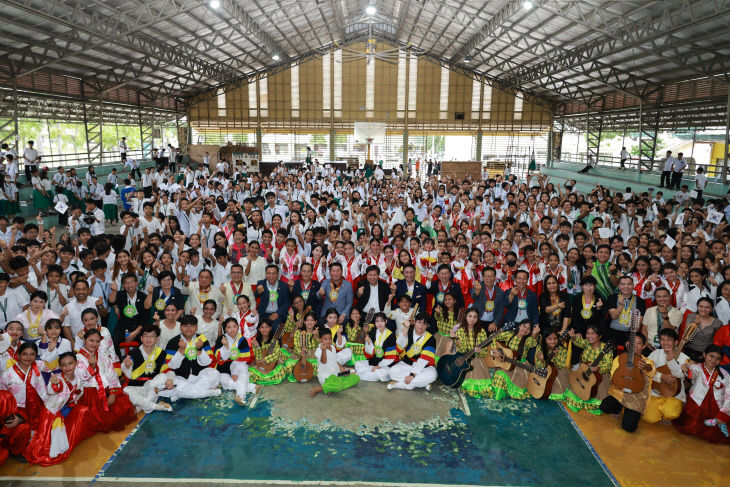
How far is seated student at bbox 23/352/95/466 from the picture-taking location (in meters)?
3.94

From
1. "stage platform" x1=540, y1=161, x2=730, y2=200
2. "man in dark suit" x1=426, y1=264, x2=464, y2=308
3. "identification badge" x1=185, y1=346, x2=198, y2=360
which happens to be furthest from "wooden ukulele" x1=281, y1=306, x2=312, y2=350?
"stage platform" x1=540, y1=161, x2=730, y2=200

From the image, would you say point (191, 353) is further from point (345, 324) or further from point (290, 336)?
point (345, 324)

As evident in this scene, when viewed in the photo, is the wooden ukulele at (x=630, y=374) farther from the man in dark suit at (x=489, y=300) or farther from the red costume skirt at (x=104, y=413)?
the red costume skirt at (x=104, y=413)

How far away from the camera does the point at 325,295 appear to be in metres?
6.35

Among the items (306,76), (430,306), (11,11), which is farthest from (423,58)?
(430,306)

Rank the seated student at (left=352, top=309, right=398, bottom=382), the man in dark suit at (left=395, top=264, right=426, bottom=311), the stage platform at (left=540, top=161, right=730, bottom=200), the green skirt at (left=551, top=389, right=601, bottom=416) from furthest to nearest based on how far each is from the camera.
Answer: the stage platform at (left=540, top=161, right=730, bottom=200) < the man in dark suit at (left=395, top=264, right=426, bottom=311) < the seated student at (left=352, top=309, right=398, bottom=382) < the green skirt at (left=551, top=389, right=601, bottom=416)

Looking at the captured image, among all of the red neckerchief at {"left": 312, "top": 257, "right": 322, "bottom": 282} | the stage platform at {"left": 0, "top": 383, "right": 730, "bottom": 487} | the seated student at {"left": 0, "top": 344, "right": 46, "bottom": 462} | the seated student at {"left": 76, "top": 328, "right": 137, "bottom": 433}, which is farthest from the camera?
the red neckerchief at {"left": 312, "top": 257, "right": 322, "bottom": 282}

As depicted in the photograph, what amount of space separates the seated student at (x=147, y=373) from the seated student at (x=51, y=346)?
2.00 feet

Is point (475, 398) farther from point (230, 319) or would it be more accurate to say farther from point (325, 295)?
point (230, 319)

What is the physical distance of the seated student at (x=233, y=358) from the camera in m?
5.15

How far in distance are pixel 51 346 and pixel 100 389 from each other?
662 mm

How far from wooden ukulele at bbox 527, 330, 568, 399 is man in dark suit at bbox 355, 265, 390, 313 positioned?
6.75ft

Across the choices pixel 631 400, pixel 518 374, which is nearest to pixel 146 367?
pixel 518 374

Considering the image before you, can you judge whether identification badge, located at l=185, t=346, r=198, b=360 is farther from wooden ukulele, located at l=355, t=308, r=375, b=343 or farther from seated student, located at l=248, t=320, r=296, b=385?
wooden ukulele, located at l=355, t=308, r=375, b=343
